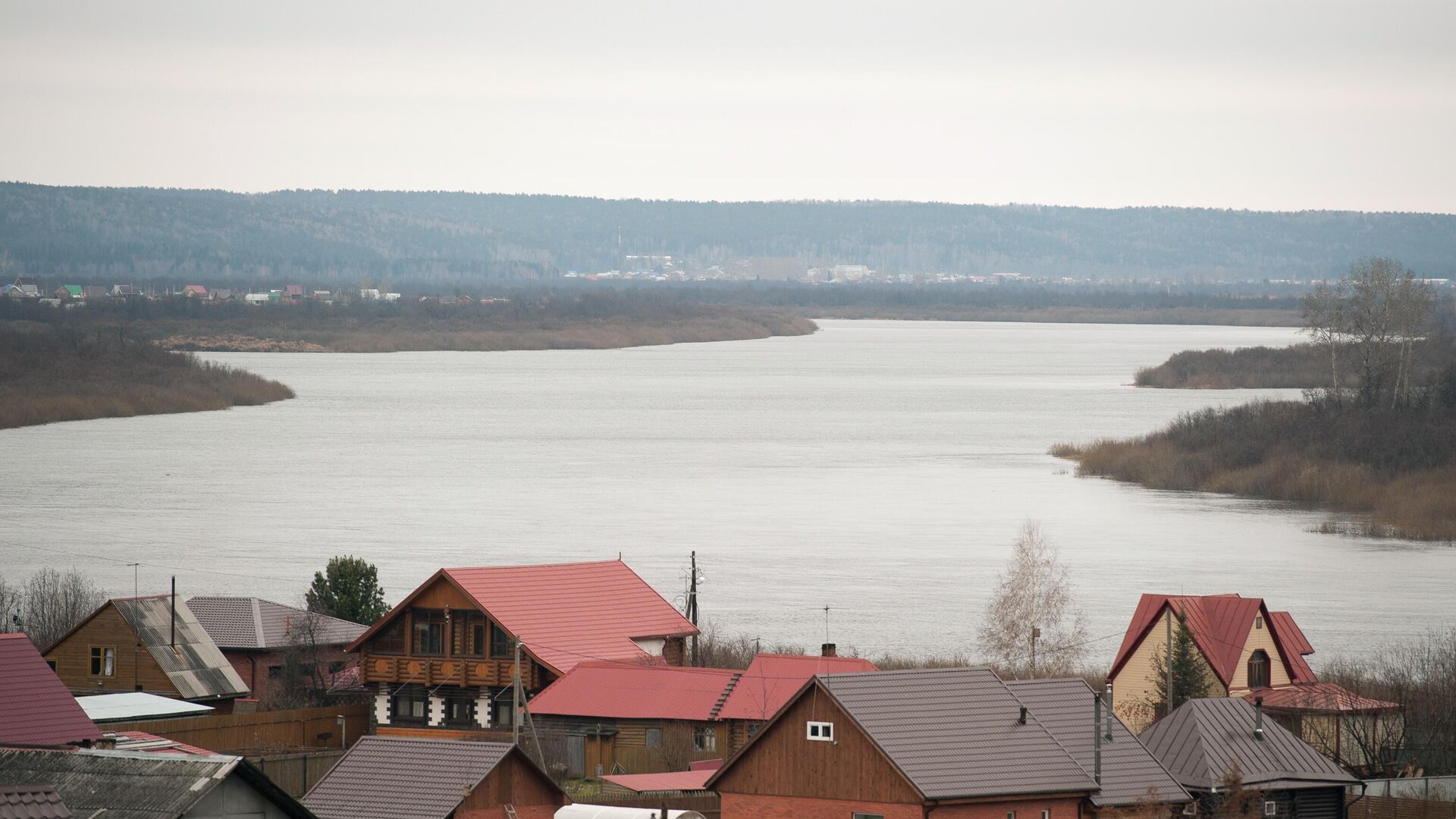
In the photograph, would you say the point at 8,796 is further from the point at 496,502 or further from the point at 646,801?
the point at 496,502

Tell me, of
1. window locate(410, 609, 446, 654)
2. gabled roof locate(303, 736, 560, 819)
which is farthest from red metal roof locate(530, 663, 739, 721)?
gabled roof locate(303, 736, 560, 819)

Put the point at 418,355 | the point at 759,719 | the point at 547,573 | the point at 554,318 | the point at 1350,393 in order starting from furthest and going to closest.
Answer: the point at 554,318 < the point at 418,355 < the point at 1350,393 < the point at 547,573 < the point at 759,719

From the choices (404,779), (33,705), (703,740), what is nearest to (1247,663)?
(703,740)

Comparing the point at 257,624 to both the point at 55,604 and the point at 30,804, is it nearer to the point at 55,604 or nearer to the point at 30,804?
the point at 55,604

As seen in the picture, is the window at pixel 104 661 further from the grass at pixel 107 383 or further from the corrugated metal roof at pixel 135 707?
the grass at pixel 107 383

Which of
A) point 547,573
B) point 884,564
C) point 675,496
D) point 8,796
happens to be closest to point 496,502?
point 675,496

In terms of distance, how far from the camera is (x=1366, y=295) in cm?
7212

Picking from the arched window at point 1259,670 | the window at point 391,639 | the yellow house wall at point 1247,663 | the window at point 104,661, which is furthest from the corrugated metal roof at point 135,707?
the arched window at point 1259,670

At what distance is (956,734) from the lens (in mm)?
17062

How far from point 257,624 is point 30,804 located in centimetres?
1926

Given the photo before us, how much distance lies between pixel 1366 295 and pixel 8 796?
67256mm

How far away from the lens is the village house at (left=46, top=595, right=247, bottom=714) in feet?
90.3

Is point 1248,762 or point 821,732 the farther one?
point 1248,762

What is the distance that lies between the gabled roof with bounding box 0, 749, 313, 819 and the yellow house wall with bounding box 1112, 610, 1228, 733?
1594 cm
